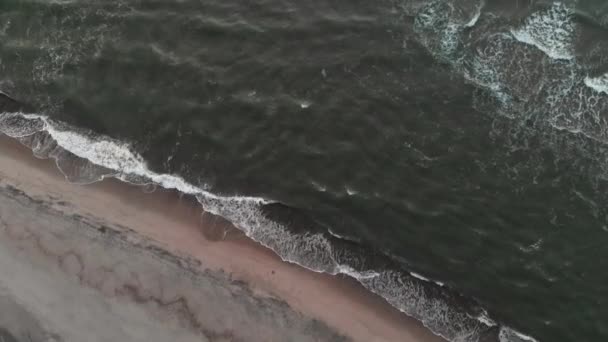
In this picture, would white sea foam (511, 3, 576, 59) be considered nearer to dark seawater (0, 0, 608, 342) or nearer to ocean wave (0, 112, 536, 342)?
dark seawater (0, 0, 608, 342)

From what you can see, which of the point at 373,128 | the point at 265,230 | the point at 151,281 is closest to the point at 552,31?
the point at 373,128

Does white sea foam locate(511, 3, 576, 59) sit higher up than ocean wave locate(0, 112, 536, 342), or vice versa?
white sea foam locate(511, 3, 576, 59)

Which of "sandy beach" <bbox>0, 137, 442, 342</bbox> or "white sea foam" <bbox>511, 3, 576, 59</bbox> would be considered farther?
"white sea foam" <bbox>511, 3, 576, 59</bbox>

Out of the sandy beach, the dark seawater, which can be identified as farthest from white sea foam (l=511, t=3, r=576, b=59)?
the sandy beach

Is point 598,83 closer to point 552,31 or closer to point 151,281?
point 552,31

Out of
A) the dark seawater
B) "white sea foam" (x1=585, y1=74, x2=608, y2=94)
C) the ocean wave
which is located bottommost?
the ocean wave

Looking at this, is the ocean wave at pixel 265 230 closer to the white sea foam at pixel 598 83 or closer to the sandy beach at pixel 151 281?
the sandy beach at pixel 151 281

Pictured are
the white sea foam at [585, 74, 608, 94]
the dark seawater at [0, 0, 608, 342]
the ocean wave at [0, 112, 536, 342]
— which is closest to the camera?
the ocean wave at [0, 112, 536, 342]
